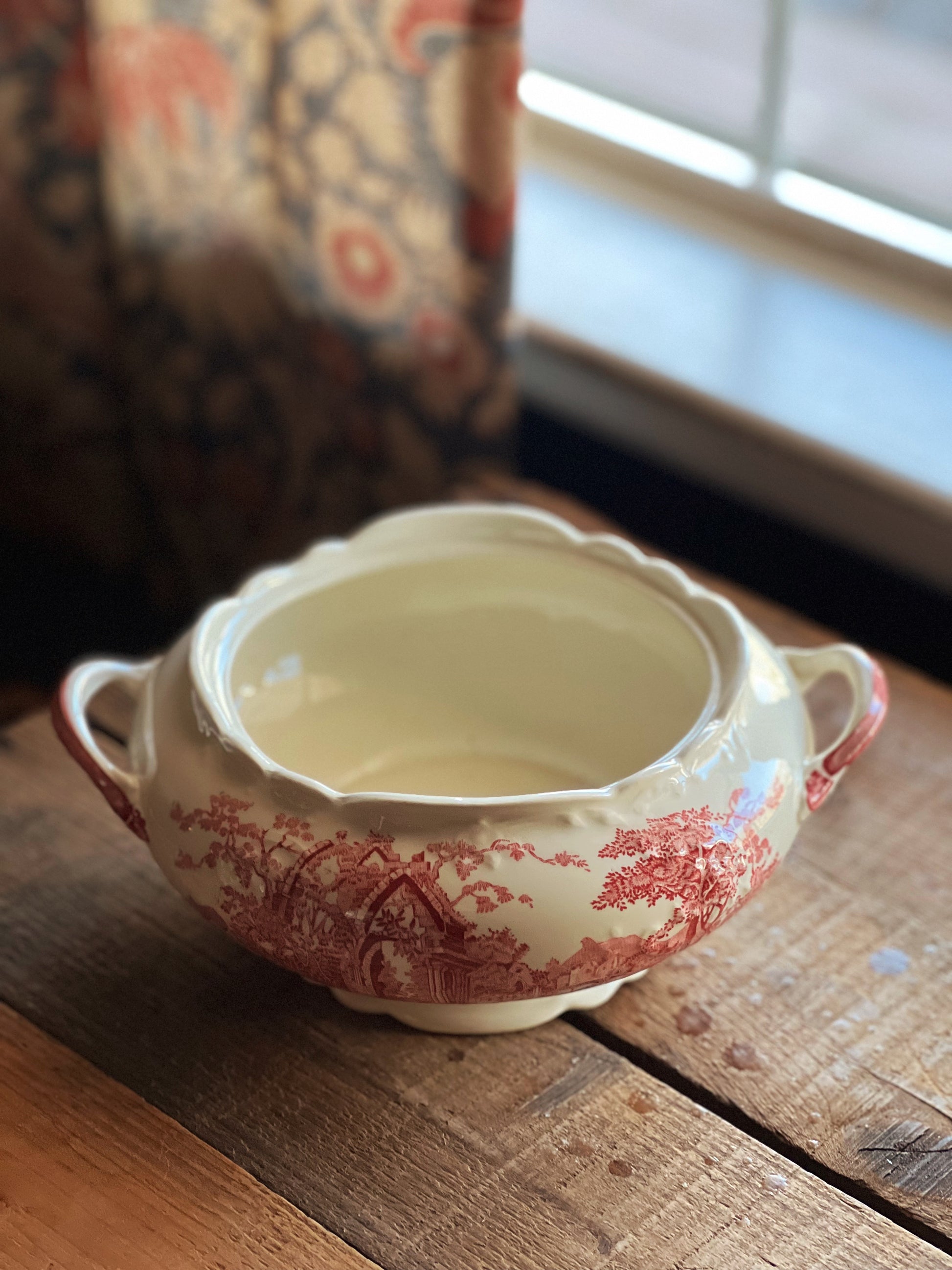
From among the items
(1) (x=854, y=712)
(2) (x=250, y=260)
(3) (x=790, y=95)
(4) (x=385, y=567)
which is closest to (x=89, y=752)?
(4) (x=385, y=567)

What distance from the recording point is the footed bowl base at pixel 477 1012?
0.61m

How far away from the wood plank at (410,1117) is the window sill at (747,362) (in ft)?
1.74

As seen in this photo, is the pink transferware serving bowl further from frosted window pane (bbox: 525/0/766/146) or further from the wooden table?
frosted window pane (bbox: 525/0/766/146)

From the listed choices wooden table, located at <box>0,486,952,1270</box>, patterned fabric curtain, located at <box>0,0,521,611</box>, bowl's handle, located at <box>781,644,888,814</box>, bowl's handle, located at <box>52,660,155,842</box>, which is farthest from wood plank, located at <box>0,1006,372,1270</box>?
patterned fabric curtain, located at <box>0,0,521,611</box>

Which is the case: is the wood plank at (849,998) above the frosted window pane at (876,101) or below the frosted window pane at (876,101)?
below

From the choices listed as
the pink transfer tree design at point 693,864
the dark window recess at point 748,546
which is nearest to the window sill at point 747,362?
the dark window recess at point 748,546

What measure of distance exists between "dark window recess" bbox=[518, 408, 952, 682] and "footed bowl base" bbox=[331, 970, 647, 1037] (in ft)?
1.69

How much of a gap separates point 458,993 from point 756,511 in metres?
0.64

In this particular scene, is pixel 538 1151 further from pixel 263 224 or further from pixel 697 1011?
pixel 263 224

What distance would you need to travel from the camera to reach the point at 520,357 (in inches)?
47.2

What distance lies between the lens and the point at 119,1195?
560 millimetres

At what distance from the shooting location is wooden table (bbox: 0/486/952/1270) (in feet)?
1.79

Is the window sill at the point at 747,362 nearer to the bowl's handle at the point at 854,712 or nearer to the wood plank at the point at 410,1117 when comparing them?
the bowl's handle at the point at 854,712

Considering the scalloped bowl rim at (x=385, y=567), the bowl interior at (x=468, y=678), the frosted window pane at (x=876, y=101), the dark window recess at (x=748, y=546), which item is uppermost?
the frosted window pane at (x=876, y=101)
